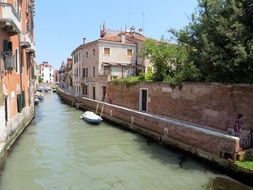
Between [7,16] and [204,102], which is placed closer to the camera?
[7,16]

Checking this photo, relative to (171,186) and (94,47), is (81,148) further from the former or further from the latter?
(94,47)

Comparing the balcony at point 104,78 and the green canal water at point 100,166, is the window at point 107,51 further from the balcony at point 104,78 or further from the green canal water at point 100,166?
the green canal water at point 100,166

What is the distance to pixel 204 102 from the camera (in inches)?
495

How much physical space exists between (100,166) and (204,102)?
5045mm

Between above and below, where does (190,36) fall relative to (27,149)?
above

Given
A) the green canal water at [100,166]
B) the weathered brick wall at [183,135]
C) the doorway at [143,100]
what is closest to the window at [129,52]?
the doorway at [143,100]

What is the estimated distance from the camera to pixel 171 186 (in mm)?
8359

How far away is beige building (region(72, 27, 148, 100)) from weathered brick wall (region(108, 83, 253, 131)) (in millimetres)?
8888

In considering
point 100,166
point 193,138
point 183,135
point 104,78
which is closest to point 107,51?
point 104,78

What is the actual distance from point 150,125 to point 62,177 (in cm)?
602

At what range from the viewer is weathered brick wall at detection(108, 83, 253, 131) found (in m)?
10.8

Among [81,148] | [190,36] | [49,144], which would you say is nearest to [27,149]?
[49,144]

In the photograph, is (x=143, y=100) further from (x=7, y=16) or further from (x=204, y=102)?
(x=7, y=16)

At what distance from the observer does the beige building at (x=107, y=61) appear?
2630 cm
